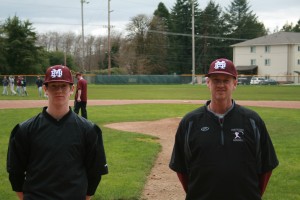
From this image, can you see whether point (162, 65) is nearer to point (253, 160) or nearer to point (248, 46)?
point (248, 46)

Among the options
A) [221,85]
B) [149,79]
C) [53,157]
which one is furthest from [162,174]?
[149,79]

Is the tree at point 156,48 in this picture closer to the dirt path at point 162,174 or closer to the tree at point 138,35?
the tree at point 138,35

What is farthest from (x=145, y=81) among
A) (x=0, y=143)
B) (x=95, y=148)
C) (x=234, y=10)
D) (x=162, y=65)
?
(x=95, y=148)

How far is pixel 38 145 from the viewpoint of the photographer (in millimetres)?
3324

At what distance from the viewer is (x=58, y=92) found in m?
3.41

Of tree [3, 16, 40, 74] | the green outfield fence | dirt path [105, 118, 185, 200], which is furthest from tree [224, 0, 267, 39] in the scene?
dirt path [105, 118, 185, 200]

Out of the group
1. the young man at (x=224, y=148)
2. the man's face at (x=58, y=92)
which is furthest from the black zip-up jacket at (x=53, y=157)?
the young man at (x=224, y=148)

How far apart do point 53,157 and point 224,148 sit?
1309 millimetres

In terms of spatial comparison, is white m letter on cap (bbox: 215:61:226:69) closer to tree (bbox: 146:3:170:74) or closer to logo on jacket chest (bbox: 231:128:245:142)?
logo on jacket chest (bbox: 231:128:245:142)

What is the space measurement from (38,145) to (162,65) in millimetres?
86820

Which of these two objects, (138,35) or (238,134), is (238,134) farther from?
(138,35)

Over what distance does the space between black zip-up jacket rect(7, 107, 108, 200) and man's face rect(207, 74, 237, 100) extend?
103 centimetres

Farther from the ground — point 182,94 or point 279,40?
point 279,40

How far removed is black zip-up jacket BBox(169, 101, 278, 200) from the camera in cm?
329
